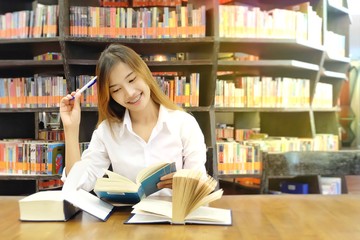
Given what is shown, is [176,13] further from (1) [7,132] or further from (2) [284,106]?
(1) [7,132]

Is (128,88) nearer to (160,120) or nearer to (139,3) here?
(160,120)

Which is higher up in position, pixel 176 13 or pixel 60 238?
pixel 176 13

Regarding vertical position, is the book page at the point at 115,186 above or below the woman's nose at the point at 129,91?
below

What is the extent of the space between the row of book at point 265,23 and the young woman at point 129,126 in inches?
57.7

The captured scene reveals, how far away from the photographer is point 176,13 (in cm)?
269

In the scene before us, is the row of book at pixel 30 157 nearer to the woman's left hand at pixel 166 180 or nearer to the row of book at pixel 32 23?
the row of book at pixel 32 23

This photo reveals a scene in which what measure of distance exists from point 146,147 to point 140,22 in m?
1.55

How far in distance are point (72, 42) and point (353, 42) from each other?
14.1 feet

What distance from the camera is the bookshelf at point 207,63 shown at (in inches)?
103

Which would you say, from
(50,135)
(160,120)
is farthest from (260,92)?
(50,135)

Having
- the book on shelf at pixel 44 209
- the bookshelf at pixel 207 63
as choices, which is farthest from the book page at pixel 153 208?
the bookshelf at pixel 207 63

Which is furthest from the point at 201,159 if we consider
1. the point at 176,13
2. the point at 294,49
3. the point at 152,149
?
the point at 294,49

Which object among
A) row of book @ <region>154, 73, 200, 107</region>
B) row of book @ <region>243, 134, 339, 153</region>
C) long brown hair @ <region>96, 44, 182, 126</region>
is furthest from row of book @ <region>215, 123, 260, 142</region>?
long brown hair @ <region>96, 44, 182, 126</region>

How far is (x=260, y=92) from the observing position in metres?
2.87
